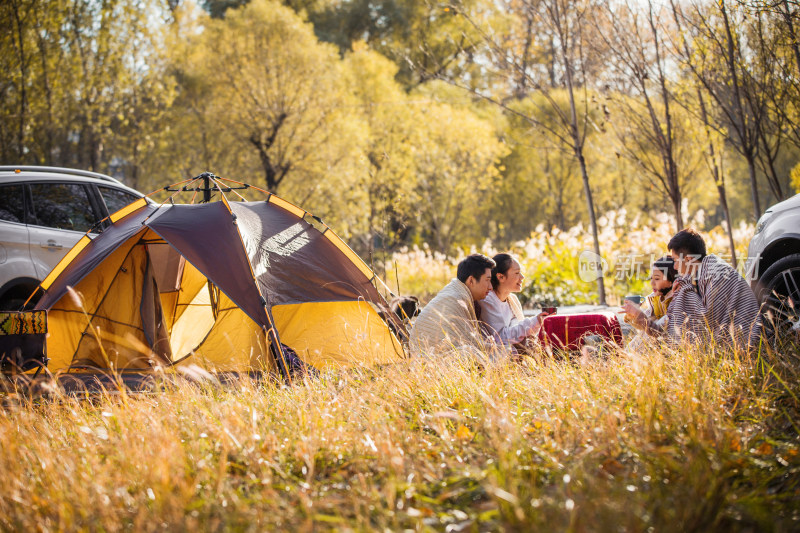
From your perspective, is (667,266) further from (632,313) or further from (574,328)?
(574,328)

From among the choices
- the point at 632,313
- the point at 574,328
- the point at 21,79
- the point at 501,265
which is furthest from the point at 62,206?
the point at 21,79

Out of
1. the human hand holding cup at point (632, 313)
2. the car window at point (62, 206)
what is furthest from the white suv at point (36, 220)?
the human hand holding cup at point (632, 313)

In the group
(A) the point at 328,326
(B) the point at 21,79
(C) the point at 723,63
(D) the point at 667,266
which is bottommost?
(A) the point at 328,326

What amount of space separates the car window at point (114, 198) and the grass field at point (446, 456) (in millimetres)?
3548

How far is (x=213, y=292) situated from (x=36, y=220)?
1.73 metres

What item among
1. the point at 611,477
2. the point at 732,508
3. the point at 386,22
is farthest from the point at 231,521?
the point at 386,22

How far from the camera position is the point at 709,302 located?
4.23 m

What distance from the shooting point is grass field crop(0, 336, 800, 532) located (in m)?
2.27

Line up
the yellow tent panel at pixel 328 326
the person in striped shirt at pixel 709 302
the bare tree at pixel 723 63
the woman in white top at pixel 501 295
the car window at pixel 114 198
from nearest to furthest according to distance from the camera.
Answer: the person in striped shirt at pixel 709 302
the woman in white top at pixel 501 295
the yellow tent panel at pixel 328 326
the bare tree at pixel 723 63
the car window at pixel 114 198

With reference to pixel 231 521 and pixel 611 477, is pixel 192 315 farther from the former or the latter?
pixel 611 477

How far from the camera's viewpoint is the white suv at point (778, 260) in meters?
4.55

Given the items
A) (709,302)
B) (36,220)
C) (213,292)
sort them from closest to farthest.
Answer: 1. (709,302)
2. (36,220)
3. (213,292)

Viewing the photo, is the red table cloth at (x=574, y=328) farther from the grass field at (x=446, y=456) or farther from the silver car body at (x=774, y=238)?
the silver car body at (x=774, y=238)

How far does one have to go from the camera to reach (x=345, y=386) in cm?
395
